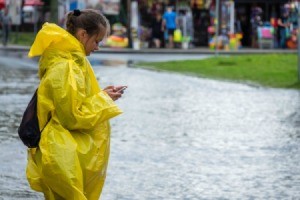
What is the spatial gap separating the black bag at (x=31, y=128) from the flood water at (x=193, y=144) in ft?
10.7

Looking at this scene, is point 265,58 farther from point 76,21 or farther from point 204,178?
point 76,21

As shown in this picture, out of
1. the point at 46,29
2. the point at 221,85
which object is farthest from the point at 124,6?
the point at 46,29

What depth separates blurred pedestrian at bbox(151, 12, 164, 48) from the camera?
43594 millimetres

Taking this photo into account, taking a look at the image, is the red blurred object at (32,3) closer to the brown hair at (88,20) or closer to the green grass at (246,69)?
the green grass at (246,69)

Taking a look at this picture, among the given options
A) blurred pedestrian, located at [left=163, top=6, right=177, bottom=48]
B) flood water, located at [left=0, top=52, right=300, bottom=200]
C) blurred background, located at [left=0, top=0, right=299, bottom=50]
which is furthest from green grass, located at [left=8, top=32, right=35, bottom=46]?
flood water, located at [left=0, top=52, right=300, bottom=200]

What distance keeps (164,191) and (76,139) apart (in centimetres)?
378

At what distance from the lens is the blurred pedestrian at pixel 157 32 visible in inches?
1716

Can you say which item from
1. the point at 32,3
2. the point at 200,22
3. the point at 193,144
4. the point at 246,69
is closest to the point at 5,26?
the point at 32,3

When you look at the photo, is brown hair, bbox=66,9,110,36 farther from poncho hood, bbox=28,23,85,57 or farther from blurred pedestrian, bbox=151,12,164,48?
blurred pedestrian, bbox=151,12,164,48

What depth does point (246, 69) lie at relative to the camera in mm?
27156

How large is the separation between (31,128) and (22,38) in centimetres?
4565

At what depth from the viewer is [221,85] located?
22156mm

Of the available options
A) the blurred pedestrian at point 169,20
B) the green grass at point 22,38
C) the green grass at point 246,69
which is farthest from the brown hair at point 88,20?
the green grass at point 22,38

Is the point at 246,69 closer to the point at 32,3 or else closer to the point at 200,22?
the point at 200,22
